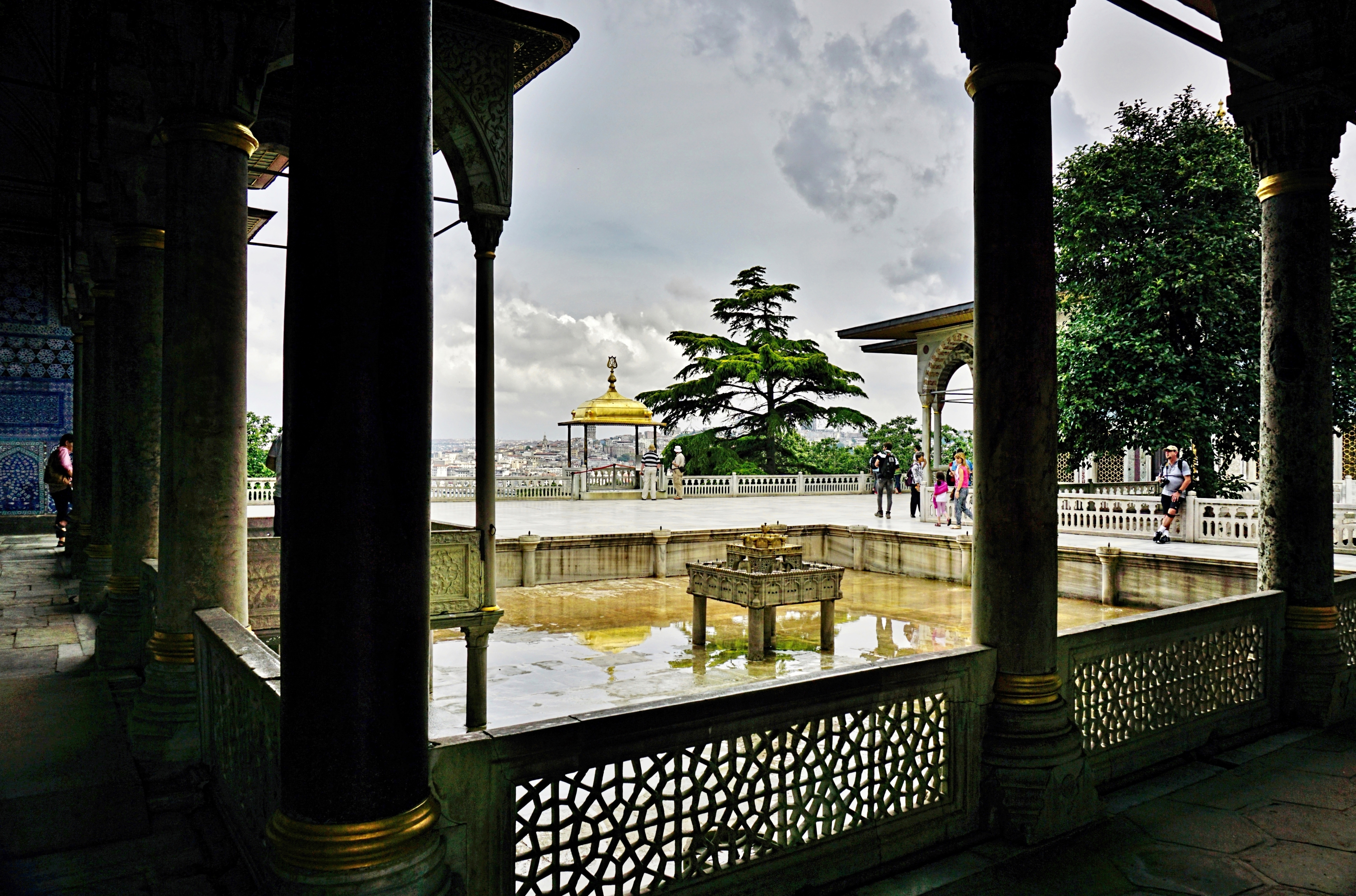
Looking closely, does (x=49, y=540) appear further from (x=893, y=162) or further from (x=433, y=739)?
(x=893, y=162)

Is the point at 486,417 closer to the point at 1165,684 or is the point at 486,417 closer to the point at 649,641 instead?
the point at 649,641

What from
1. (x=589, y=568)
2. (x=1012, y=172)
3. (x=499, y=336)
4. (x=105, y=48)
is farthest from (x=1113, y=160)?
(x=499, y=336)

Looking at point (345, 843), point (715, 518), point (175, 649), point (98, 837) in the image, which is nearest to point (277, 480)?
point (175, 649)

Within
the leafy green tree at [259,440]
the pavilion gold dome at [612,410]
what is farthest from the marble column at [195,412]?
the pavilion gold dome at [612,410]

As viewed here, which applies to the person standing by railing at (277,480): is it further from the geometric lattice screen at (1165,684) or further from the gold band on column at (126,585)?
the geometric lattice screen at (1165,684)

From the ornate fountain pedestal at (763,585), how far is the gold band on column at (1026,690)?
7041 millimetres

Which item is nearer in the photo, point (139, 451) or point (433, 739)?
point (433, 739)

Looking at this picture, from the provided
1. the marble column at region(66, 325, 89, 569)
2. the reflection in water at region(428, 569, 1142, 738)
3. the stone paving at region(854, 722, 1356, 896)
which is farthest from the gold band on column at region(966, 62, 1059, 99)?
the marble column at region(66, 325, 89, 569)

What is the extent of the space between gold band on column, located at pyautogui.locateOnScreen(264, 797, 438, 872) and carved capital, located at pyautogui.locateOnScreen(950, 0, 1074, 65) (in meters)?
3.43

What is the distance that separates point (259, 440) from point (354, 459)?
2383 centimetres

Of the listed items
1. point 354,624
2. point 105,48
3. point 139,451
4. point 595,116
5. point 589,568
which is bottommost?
point 589,568

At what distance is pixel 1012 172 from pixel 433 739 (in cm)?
294

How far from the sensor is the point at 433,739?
2.25m

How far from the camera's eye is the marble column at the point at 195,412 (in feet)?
13.3
